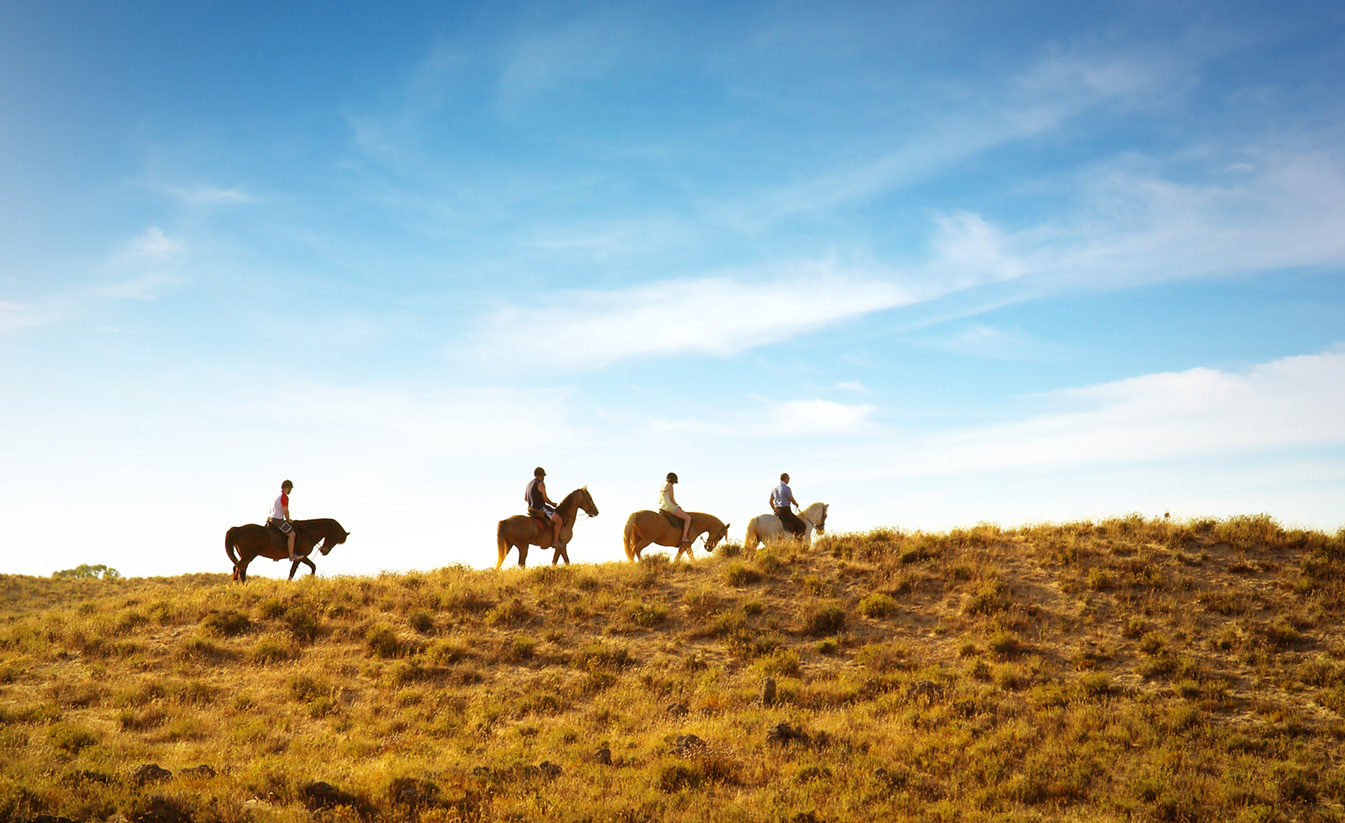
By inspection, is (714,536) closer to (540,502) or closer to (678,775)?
(540,502)

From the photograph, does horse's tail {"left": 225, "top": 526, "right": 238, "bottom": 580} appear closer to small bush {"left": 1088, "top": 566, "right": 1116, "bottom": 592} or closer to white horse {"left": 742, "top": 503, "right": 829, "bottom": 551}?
white horse {"left": 742, "top": 503, "right": 829, "bottom": 551}

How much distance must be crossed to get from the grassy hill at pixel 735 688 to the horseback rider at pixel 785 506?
2595 mm

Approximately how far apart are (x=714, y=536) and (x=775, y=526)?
2091mm

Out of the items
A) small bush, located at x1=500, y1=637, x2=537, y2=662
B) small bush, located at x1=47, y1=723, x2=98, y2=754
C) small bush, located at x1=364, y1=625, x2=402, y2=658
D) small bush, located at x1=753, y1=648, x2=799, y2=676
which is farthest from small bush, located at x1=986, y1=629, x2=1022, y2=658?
small bush, located at x1=47, y1=723, x2=98, y2=754

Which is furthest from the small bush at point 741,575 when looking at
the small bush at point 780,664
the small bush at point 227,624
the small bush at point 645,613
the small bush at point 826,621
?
the small bush at point 227,624

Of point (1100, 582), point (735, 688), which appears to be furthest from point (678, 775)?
point (1100, 582)

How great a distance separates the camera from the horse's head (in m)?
26.0

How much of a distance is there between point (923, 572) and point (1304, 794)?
9332 millimetres

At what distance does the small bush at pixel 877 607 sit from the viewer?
1858 centimetres

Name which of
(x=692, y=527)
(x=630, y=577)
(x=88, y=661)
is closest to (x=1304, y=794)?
(x=630, y=577)

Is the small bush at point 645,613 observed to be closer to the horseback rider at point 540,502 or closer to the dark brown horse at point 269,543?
the horseback rider at point 540,502

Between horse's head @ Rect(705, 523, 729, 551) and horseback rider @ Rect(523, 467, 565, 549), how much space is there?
16.0ft

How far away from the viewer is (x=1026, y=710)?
14.1 m

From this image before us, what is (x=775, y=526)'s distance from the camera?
25.3 m
